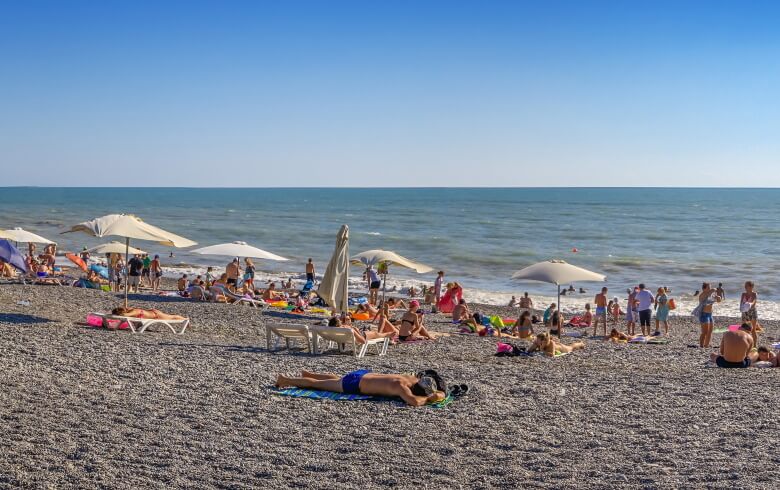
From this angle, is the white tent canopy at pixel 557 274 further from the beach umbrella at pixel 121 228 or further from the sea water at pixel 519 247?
the beach umbrella at pixel 121 228

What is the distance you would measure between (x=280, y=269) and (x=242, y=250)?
14760mm

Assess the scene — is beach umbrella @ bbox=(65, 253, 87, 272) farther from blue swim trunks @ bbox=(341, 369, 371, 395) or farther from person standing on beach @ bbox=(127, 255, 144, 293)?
Answer: blue swim trunks @ bbox=(341, 369, 371, 395)

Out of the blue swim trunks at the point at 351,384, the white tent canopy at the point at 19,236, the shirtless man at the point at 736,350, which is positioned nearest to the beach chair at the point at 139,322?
the blue swim trunks at the point at 351,384

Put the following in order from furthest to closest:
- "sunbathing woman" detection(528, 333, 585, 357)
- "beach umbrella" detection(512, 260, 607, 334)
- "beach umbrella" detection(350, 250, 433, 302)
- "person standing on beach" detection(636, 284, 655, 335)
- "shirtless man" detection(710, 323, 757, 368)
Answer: "beach umbrella" detection(350, 250, 433, 302)
"person standing on beach" detection(636, 284, 655, 335)
"beach umbrella" detection(512, 260, 607, 334)
"sunbathing woman" detection(528, 333, 585, 357)
"shirtless man" detection(710, 323, 757, 368)

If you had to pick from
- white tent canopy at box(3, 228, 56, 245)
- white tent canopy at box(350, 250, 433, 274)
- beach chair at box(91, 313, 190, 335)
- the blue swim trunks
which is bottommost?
beach chair at box(91, 313, 190, 335)

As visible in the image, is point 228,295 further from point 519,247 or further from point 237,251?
point 519,247

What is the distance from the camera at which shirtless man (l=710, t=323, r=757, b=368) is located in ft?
36.6

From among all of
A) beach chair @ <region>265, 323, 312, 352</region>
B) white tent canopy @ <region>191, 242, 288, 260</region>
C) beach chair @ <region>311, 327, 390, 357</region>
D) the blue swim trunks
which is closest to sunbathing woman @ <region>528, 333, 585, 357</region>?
beach chair @ <region>311, 327, 390, 357</region>

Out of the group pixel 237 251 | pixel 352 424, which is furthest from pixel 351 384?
pixel 237 251

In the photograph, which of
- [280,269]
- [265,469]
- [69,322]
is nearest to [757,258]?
[280,269]

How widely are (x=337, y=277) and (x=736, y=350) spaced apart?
6.48 m

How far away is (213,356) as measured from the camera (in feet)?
35.6

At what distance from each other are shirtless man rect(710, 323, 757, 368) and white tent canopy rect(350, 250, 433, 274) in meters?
6.82

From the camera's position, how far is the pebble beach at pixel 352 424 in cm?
598
